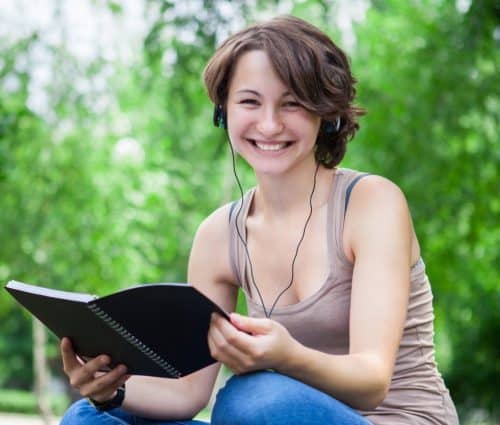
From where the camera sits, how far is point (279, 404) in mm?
2055

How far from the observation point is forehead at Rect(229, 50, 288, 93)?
2.49 meters

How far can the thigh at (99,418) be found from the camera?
2.51m

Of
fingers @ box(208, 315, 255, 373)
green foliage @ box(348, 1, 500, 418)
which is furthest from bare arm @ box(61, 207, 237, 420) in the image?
green foliage @ box(348, 1, 500, 418)

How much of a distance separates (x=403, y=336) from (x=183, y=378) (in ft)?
1.88

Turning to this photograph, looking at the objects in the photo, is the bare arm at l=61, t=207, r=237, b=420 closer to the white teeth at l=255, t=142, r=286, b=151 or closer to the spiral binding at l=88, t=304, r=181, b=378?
the spiral binding at l=88, t=304, r=181, b=378

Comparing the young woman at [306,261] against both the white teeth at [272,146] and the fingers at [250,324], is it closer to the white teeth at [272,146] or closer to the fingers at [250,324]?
the white teeth at [272,146]

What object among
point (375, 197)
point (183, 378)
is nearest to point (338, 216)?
point (375, 197)

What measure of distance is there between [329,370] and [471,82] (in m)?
7.68

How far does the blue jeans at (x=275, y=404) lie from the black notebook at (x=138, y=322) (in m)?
0.12

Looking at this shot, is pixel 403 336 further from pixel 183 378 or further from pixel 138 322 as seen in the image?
pixel 138 322

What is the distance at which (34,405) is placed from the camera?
2300cm

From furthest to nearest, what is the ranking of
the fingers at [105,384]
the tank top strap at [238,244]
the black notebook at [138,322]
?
the tank top strap at [238,244] → the fingers at [105,384] → the black notebook at [138,322]

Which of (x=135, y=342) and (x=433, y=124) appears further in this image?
(x=433, y=124)

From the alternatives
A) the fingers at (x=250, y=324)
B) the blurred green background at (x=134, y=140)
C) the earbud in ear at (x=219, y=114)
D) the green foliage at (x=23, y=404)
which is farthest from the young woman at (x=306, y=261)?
the green foliage at (x=23, y=404)
